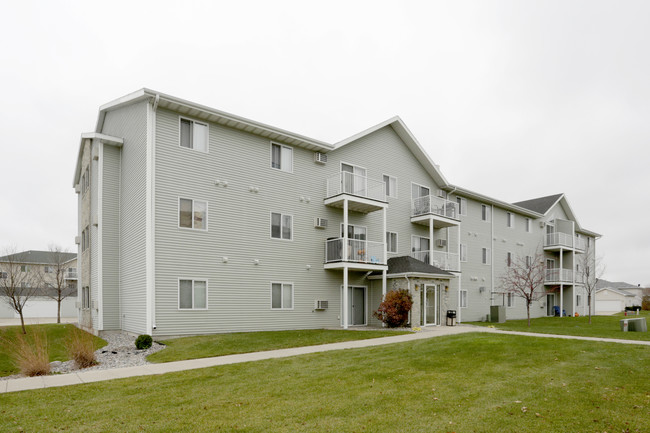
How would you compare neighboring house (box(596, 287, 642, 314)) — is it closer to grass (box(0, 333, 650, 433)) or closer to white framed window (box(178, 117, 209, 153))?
grass (box(0, 333, 650, 433))

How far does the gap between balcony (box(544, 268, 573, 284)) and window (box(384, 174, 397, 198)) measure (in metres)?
19.1

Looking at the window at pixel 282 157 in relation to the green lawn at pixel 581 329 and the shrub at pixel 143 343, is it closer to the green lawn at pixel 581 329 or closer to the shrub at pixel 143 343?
the shrub at pixel 143 343

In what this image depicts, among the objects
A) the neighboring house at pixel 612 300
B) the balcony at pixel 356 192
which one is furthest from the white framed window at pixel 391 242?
the neighboring house at pixel 612 300

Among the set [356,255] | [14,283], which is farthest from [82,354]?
[14,283]

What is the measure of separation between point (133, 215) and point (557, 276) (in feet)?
109

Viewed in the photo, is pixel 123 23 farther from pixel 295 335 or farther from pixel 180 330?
pixel 295 335

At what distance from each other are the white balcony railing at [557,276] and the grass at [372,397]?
28.2 metres

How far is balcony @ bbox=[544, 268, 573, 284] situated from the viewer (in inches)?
1454

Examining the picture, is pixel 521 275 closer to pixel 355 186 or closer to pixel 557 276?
pixel 557 276

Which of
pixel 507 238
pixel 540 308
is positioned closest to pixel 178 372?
pixel 507 238

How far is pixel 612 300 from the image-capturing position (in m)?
71.8

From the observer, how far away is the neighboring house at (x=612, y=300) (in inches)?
2702

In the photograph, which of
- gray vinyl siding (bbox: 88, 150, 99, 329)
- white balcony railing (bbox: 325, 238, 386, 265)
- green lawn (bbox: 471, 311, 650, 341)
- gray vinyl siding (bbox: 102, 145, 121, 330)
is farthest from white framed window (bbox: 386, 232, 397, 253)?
gray vinyl siding (bbox: 88, 150, 99, 329)

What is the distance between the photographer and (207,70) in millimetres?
32250
